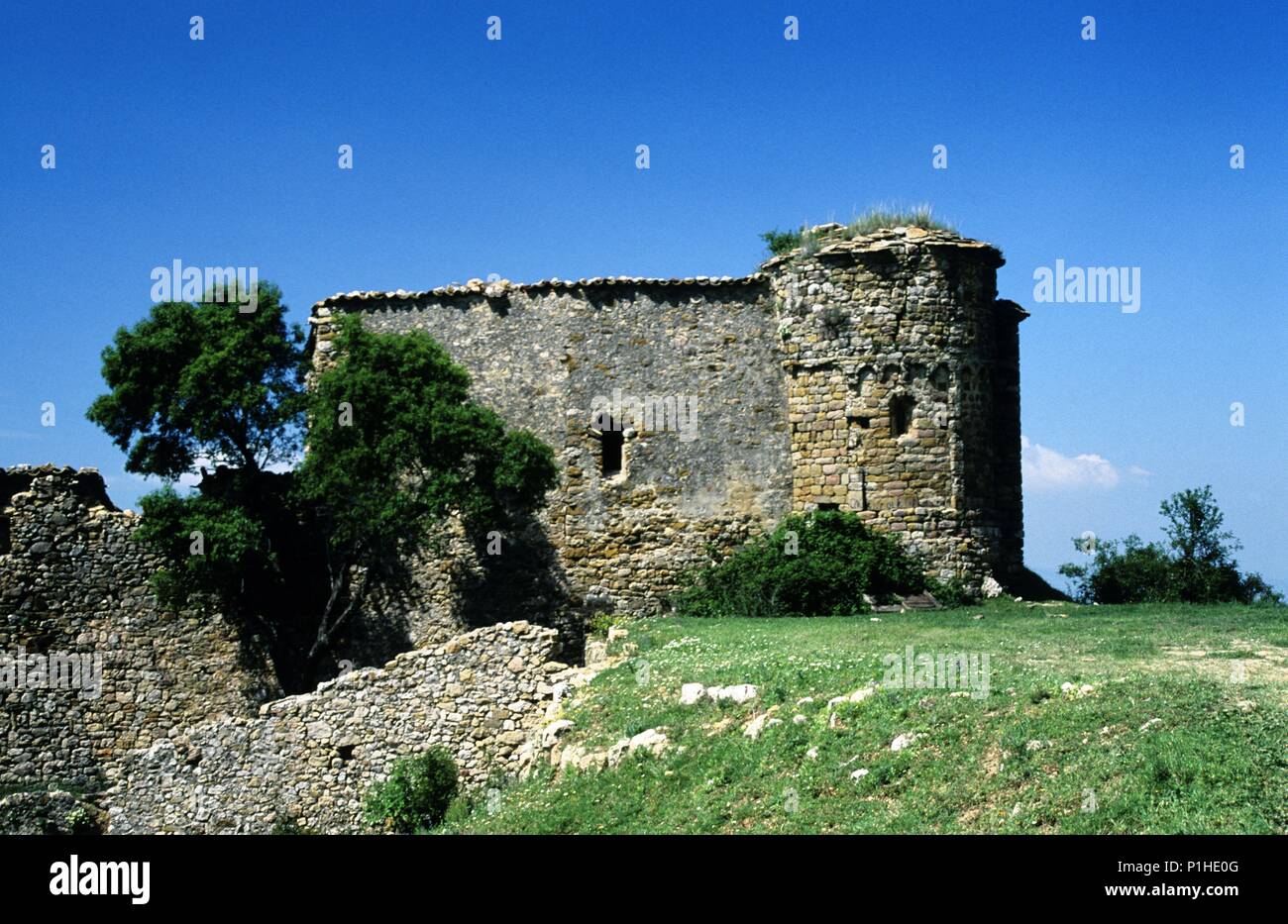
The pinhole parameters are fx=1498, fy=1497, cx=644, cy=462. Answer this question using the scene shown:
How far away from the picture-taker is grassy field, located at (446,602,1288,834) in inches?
391

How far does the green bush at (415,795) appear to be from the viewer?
17844mm

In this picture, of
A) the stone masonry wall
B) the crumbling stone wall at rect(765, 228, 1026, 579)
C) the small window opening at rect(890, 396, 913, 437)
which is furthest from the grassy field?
the stone masonry wall

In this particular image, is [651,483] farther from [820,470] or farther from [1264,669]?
[1264,669]

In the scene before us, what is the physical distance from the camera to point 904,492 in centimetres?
2378

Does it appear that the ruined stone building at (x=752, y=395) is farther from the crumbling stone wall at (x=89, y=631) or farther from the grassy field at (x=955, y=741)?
the grassy field at (x=955, y=741)

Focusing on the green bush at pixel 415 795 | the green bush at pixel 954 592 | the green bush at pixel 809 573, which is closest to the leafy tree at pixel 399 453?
the green bush at pixel 809 573

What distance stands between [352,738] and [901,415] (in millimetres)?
10167

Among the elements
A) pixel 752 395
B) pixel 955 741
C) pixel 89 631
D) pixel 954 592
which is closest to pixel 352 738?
pixel 89 631

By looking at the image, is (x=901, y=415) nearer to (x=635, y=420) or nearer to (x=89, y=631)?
(x=635, y=420)

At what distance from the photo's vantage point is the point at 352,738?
19.5 m

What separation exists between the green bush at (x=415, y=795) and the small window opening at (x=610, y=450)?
7877 mm
